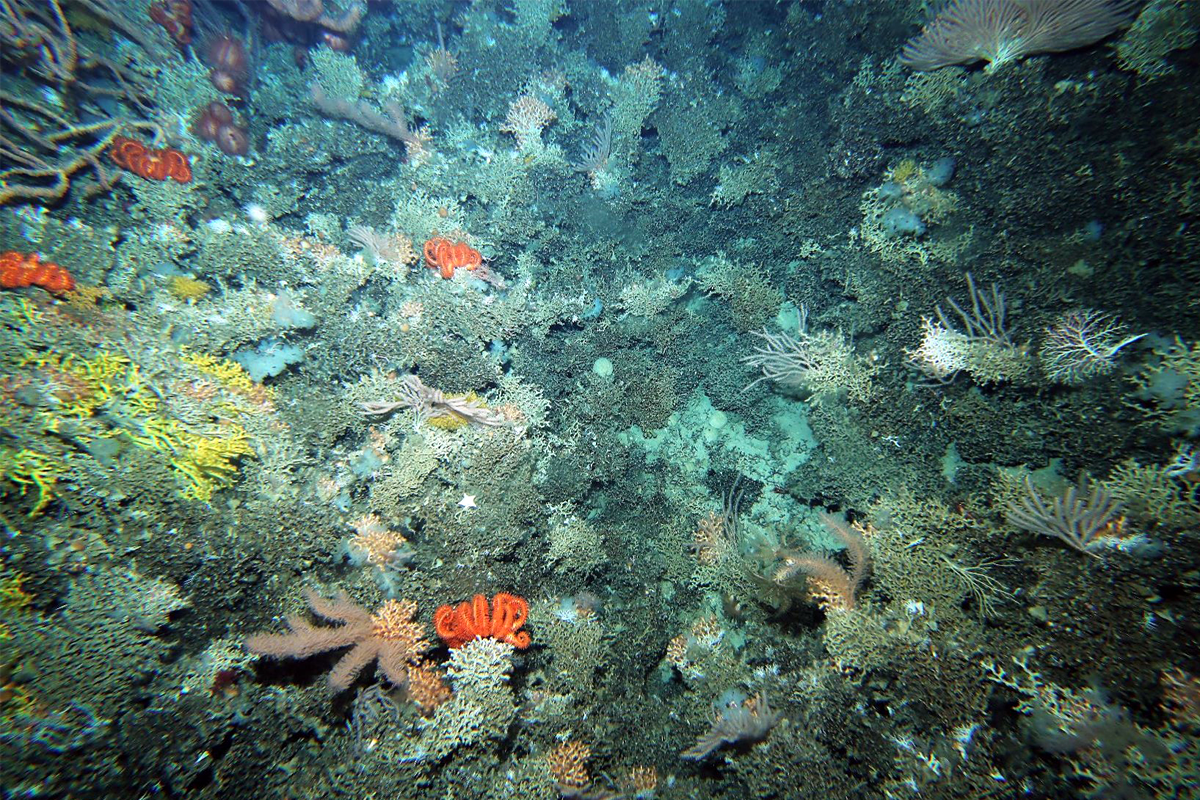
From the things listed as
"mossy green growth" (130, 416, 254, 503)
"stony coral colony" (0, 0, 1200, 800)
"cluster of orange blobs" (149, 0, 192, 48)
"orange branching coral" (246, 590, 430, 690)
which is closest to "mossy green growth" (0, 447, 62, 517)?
"stony coral colony" (0, 0, 1200, 800)

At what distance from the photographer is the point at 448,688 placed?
3.59 metres

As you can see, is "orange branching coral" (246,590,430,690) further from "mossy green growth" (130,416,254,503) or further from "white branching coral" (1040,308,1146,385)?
"white branching coral" (1040,308,1146,385)

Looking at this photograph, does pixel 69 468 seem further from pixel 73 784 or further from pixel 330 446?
pixel 73 784

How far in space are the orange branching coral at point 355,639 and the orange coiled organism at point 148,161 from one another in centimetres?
538

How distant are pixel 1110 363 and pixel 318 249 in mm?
7860

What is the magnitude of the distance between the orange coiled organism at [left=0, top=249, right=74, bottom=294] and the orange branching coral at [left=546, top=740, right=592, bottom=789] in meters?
6.24

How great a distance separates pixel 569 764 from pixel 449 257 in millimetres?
5278

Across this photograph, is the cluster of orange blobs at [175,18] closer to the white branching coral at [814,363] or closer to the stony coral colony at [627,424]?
the stony coral colony at [627,424]

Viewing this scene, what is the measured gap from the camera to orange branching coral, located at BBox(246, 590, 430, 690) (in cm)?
350

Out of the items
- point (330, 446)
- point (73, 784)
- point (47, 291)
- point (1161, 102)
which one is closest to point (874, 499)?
point (1161, 102)

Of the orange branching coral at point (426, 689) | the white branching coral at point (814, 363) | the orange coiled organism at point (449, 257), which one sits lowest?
the orange branching coral at point (426, 689)

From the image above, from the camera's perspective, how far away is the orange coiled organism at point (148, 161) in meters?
5.30

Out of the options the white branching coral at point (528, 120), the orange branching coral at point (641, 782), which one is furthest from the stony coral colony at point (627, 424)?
the white branching coral at point (528, 120)

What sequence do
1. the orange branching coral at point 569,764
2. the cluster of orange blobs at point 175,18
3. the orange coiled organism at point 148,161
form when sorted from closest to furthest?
the orange branching coral at point 569,764 → the orange coiled organism at point 148,161 → the cluster of orange blobs at point 175,18
